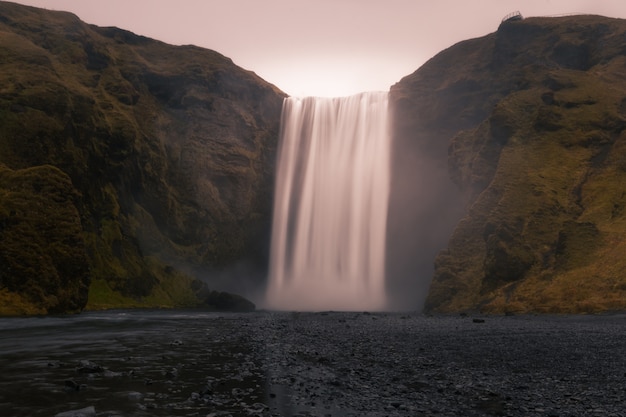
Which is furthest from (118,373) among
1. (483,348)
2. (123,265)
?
(123,265)

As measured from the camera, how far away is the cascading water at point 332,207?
92.3 metres

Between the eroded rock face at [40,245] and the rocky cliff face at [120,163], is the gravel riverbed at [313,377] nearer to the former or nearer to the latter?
the eroded rock face at [40,245]

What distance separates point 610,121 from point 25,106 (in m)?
87.7

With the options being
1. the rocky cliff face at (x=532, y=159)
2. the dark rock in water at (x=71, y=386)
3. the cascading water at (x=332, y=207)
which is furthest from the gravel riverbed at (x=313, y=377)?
the cascading water at (x=332, y=207)

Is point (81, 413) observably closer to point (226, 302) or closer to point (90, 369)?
point (90, 369)

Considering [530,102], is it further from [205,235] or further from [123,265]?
[123,265]

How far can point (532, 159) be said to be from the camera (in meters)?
71.3

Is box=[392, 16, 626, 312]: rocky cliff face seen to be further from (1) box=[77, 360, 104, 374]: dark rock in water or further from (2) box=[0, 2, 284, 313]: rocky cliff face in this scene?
(1) box=[77, 360, 104, 374]: dark rock in water

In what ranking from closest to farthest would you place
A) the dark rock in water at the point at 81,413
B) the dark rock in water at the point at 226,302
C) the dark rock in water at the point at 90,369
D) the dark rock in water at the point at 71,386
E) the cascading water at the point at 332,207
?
the dark rock in water at the point at 81,413 → the dark rock in water at the point at 71,386 → the dark rock in water at the point at 90,369 → the dark rock in water at the point at 226,302 → the cascading water at the point at 332,207

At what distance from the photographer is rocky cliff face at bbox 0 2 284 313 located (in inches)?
2085

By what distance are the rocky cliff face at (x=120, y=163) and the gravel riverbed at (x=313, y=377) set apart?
109 ft

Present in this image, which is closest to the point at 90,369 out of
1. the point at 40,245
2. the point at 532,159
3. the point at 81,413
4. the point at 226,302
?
the point at 81,413

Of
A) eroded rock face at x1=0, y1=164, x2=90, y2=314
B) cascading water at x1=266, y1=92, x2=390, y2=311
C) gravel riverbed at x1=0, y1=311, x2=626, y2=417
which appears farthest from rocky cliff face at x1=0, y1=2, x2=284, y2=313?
gravel riverbed at x1=0, y1=311, x2=626, y2=417

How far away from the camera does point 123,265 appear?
241 ft
